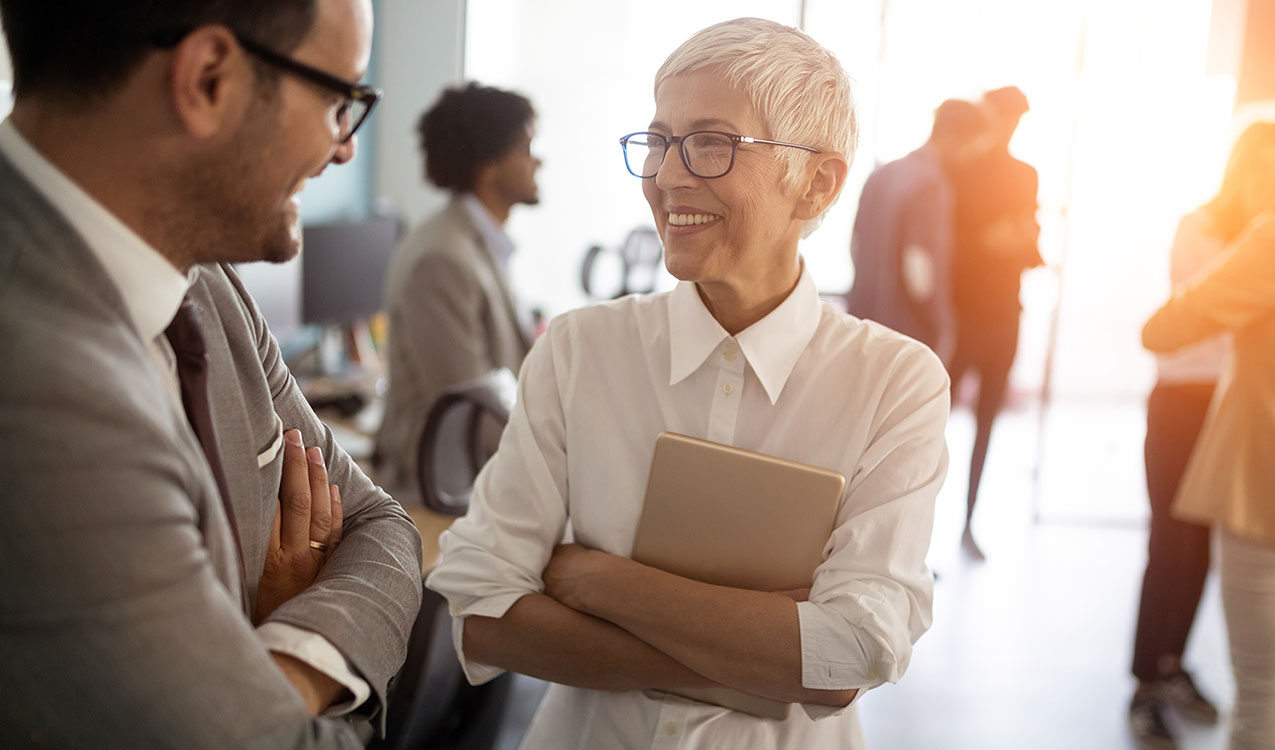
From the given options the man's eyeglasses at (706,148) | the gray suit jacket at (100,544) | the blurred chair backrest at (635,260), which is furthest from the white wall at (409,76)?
the gray suit jacket at (100,544)

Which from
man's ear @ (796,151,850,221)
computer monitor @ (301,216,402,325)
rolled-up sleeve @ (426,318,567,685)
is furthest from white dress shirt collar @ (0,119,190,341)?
computer monitor @ (301,216,402,325)

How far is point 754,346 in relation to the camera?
4.31 feet

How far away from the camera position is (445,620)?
105 inches

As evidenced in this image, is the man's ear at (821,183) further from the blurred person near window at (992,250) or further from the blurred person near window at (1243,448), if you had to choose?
the blurred person near window at (992,250)

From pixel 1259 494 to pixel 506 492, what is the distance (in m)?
1.75

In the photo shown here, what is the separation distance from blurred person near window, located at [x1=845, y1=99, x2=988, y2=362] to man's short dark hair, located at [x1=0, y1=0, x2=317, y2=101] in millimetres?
3526

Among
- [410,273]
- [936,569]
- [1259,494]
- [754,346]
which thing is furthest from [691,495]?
[936,569]

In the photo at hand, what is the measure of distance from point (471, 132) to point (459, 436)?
1066 mm

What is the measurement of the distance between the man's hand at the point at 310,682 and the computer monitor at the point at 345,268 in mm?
3053

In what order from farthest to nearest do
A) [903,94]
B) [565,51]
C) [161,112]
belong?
1. [565,51]
2. [903,94]
3. [161,112]

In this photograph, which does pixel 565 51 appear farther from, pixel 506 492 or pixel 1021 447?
pixel 506 492

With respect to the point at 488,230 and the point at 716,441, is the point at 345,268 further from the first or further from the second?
the point at 716,441

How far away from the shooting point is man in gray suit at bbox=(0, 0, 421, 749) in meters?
0.61

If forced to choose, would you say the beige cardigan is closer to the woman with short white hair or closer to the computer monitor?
the woman with short white hair
